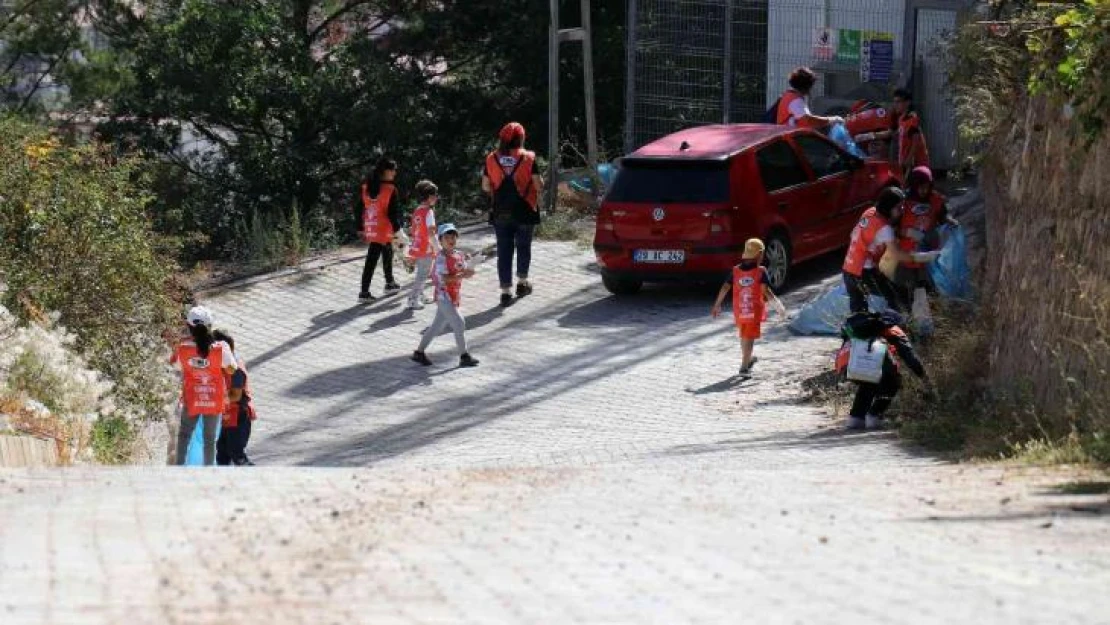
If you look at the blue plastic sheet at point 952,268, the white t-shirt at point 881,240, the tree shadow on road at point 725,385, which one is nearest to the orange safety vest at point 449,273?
the tree shadow on road at point 725,385

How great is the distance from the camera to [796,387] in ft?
53.3

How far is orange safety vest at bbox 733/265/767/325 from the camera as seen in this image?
54.3 ft

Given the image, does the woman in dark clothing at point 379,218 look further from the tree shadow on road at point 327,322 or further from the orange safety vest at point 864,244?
the orange safety vest at point 864,244

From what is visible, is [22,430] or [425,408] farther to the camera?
[425,408]

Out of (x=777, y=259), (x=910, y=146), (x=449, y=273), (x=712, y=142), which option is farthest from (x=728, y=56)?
(x=449, y=273)

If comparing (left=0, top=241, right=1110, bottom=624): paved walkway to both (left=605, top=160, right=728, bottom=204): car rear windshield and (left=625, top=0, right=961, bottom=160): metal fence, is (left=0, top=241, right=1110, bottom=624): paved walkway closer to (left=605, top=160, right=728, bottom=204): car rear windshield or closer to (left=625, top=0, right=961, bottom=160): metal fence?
(left=605, top=160, right=728, bottom=204): car rear windshield

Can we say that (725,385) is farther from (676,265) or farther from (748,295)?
(676,265)

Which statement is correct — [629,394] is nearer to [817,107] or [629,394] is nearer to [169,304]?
[169,304]

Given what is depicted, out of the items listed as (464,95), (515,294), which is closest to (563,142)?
(464,95)

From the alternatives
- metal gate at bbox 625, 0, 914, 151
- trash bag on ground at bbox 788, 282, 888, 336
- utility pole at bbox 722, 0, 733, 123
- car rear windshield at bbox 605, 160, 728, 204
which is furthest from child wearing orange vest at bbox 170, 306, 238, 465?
utility pole at bbox 722, 0, 733, 123

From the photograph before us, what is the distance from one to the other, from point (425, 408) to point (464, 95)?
38.7 feet

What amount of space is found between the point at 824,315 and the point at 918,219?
4.11ft

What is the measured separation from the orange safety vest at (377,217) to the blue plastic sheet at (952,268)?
18.9 feet

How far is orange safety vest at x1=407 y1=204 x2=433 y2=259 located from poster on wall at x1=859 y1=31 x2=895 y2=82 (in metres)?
6.84
